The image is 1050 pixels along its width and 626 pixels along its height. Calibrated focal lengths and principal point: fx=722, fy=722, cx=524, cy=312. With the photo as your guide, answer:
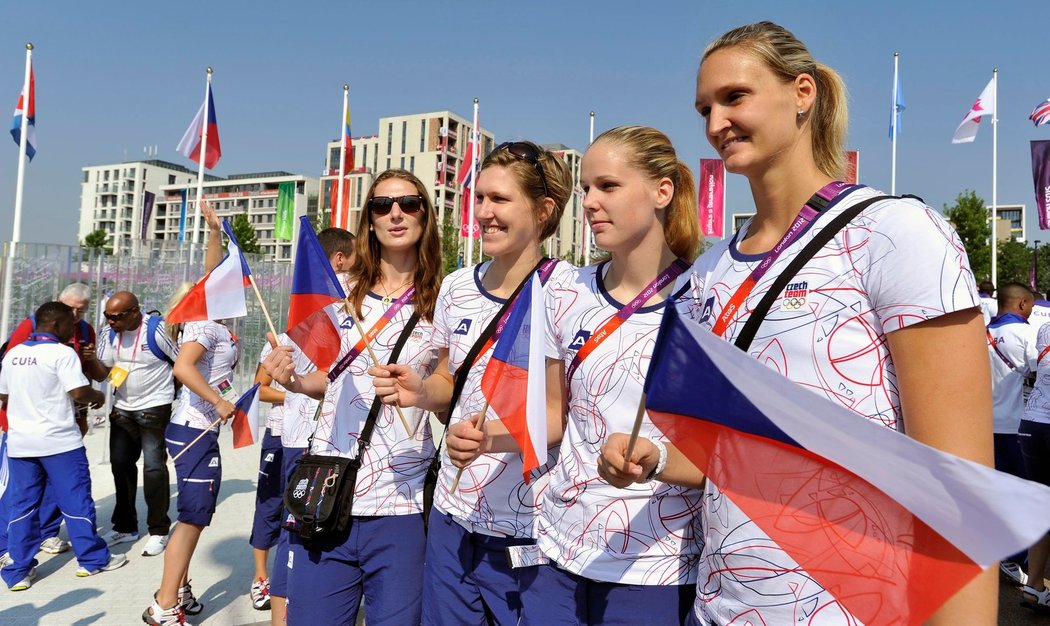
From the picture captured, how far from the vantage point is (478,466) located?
8.77 ft

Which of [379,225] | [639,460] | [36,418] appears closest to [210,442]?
[36,418]

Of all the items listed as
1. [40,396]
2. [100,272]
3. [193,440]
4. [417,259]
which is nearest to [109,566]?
[40,396]

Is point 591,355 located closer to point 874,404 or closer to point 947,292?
point 874,404

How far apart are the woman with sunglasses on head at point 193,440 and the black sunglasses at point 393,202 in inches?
50.8

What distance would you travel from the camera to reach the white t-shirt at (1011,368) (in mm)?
6695

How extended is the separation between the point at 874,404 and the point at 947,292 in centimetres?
26

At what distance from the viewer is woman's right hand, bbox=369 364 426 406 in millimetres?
2621

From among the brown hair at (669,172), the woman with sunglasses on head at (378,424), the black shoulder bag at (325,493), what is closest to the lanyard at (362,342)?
the woman with sunglasses on head at (378,424)

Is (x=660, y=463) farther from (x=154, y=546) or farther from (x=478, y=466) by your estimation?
(x=154, y=546)

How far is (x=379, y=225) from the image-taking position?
3279 millimetres

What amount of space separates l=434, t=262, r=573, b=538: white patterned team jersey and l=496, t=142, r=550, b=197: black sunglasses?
390 millimetres

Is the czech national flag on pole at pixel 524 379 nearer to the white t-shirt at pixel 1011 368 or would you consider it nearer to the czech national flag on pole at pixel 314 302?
the czech national flag on pole at pixel 314 302

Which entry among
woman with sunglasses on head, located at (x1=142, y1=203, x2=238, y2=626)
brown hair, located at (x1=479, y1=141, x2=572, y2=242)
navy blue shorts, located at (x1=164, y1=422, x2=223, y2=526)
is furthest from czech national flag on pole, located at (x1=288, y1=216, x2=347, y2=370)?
navy blue shorts, located at (x1=164, y1=422, x2=223, y2=526)

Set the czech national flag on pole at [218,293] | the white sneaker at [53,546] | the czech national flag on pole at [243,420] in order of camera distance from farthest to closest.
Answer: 1. the white sneaker at [53,546]
2. the czech national flag on pole at [243,420]
3. the czech national flag on pole at [218,293]
